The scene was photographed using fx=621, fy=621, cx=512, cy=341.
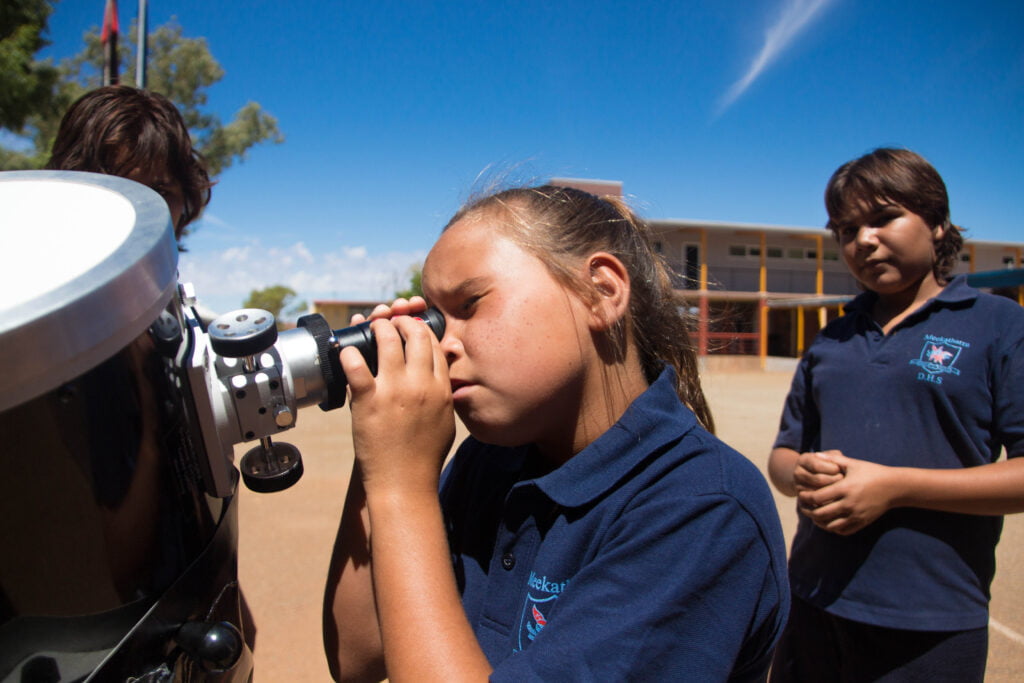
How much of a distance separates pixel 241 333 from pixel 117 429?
178mm

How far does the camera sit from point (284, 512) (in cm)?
502

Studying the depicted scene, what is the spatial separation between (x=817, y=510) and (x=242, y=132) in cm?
2103

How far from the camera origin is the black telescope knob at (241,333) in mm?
797

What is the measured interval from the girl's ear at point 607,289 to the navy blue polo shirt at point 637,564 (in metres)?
0.14

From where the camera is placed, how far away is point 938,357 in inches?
64.7

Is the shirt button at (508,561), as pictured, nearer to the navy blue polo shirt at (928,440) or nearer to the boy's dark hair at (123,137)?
the navy blue polo shirt at (928,440)

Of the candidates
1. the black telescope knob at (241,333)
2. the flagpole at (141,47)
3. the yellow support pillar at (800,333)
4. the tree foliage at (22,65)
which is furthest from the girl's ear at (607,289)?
the yellow support pillar at (800,333)

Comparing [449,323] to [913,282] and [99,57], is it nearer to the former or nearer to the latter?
[913,282]

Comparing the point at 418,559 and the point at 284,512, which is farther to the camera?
the point at 284,512

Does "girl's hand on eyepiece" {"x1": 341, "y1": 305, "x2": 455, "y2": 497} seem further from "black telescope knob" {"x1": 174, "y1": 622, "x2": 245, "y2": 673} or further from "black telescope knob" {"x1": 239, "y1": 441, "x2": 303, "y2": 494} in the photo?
"black telescope knob" {"x1": 174, "y1": 622, "x2": 245, "y2": 673}

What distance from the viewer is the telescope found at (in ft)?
1.84

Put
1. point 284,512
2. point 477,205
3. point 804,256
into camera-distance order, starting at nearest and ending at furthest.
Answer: point 477,205 → point 284,512 → point 804,256

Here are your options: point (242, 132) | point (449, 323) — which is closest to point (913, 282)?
point (449, 323)

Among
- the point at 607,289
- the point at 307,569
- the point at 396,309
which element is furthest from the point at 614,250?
the point at 307,569
